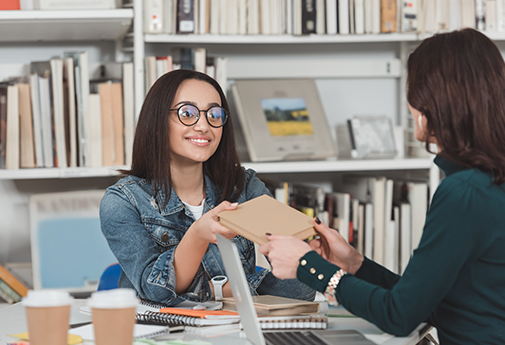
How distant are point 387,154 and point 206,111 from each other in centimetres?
104

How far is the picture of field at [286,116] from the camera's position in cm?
215

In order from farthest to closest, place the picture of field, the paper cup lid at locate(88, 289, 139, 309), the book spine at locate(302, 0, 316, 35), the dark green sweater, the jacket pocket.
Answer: the picture of field < the book spine at locate(302, 0, 316, 35) < the jacket pocket < the dark green sweater < the paper cup lid at locate(88, 289, 139, 309)

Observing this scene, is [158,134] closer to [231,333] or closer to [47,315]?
[231,333]

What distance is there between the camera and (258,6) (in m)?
2.03

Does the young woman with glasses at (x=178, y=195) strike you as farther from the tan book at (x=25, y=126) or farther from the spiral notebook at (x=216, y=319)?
the tan book at (x=25, y=126)

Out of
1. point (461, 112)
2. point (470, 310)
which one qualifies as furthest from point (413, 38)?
point (470, 310)

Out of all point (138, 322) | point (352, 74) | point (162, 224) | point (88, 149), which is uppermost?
point (352, 74)

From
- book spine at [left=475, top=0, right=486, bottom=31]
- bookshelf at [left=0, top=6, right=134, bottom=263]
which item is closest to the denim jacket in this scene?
bookshelf at [left=0, top=6, right=134, bottom=263]

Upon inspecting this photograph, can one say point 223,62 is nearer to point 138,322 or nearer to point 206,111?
point 206,111

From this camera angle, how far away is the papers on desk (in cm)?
92

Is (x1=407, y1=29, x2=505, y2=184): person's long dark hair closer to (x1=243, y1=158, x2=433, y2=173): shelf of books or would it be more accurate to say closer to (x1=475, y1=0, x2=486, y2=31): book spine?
(x1=243, y1=158, x2=433, y2=173): shelf of books

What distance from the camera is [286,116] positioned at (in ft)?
7.13

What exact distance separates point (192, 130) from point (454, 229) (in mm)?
734

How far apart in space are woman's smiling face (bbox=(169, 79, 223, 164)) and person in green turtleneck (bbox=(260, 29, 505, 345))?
0.49 meters
